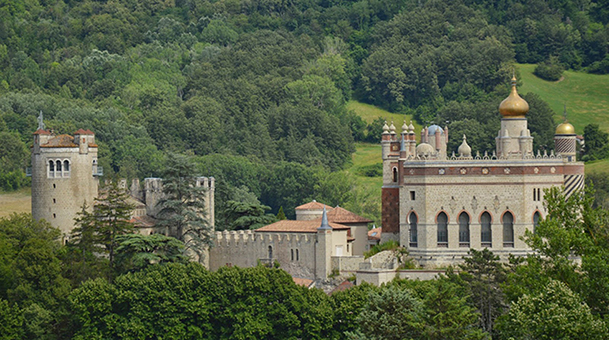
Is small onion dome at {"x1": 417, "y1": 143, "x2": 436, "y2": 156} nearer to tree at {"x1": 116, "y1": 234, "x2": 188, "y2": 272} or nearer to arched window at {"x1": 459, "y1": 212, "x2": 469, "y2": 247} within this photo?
arched window at {"x1": 459, "y1": 212, "x2": 469, "y2": 247}

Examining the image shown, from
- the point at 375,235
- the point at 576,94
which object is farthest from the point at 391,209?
the point at 576,94

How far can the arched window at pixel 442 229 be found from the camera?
7619 cm

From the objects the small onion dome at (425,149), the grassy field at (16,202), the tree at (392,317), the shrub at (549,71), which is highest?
the shrub at (549,71)

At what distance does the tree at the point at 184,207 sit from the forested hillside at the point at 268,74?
90.7 feet

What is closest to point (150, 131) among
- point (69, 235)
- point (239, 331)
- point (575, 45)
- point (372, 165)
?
point (372, 165)

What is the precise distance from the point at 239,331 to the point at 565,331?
24.3 m

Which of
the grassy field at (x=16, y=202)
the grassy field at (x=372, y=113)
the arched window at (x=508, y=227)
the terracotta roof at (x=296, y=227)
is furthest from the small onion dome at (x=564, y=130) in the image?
the grassy field at (x=372, y=113)

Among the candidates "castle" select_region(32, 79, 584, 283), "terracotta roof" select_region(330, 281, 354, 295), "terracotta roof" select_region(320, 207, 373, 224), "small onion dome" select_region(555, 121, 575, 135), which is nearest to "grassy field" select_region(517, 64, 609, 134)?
"small onion dome" select_region(555, 121, 575, 135)

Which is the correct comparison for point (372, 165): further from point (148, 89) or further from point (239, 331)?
point (239, 331)

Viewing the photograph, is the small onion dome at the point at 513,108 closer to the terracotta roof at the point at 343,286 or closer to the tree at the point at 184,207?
the terracotta roof at the point at 343,286

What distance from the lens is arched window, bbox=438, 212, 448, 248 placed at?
250 ft

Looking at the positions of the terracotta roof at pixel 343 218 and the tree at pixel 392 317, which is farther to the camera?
the terracotta roof at pixel 343 218

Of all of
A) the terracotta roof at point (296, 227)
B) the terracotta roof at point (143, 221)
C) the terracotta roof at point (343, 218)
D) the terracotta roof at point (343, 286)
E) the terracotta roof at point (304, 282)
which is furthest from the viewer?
the terracotta roof at point (143, 221)

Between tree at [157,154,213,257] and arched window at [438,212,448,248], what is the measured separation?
14536 mm
